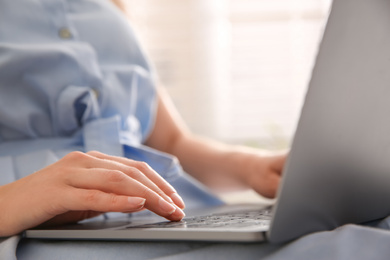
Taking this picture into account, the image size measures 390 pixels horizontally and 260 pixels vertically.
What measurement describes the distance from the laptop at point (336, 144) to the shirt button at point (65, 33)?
0.51 meters

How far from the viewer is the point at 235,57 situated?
2727mm

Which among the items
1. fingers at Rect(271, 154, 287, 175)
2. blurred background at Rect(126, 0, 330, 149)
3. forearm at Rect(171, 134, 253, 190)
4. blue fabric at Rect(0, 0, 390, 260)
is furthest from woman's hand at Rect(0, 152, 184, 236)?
blurred background at Rect(126, 0, 330, 149)

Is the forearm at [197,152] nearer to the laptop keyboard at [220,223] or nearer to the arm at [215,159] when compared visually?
the arm at [215,159]

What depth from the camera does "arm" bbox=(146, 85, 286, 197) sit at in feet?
3.09

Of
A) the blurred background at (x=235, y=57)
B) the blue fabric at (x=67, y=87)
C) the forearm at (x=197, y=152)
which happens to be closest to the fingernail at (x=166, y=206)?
the blue fabric at (x=67, y=87)

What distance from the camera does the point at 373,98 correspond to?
438 mm

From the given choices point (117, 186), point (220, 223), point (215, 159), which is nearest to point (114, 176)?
point (117, 186)

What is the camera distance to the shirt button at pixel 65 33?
2.96 ft

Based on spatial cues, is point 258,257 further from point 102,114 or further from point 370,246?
point 102,114

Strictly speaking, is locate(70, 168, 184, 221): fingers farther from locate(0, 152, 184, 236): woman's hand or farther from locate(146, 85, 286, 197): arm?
locate(146, 85, 286, 197): arm

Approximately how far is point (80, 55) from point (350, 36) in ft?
1.96

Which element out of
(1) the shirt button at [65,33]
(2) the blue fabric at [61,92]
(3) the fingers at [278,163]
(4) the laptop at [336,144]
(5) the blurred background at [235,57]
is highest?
(4) the laptop at [336,144]

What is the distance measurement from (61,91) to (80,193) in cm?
39

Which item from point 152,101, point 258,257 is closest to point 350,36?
point 258,257
